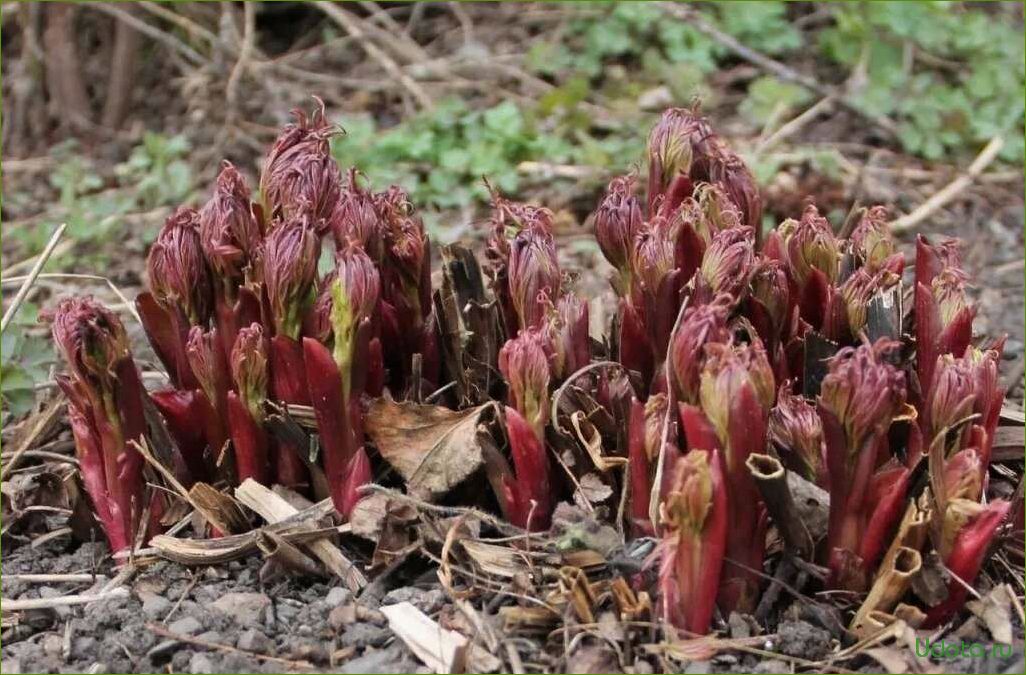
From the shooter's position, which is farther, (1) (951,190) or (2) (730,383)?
(1) (951,190)

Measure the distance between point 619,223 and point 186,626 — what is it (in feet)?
3.88

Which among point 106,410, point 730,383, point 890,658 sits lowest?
point 890,658

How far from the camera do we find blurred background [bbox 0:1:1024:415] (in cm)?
492

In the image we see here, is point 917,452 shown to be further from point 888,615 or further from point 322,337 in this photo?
point 322,337

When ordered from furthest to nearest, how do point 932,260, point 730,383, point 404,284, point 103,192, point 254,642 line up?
point 103,192 → point 404,284 → point 932,260 → point 254,642 → point 730,383

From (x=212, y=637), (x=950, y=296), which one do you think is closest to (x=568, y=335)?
(x=950, y=296)

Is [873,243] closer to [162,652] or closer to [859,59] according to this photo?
[162,652]

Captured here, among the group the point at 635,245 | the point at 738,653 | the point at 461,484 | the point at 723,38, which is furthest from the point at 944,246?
the point at 723,38

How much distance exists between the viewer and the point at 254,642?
216 cm

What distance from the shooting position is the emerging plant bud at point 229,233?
241cm

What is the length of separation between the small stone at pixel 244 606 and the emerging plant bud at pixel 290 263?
1.90ft

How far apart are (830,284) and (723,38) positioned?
368 centimetres

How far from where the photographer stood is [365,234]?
247 centimetres

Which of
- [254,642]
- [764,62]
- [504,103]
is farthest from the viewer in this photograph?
[764,62]
